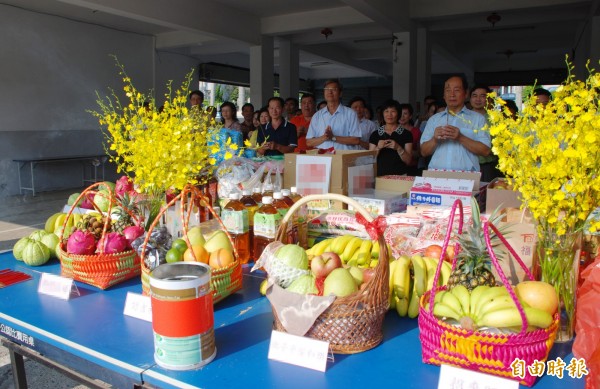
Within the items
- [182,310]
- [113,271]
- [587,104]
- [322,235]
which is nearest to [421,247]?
[322,235]

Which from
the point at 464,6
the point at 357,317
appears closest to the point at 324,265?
the point at 357,317

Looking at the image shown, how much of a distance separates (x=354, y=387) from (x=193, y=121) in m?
1.37

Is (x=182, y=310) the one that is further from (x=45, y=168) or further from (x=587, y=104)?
(x=45, y=168)

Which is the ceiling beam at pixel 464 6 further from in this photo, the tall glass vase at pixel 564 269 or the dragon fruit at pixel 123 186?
the tall glass vase at pixel 564 269

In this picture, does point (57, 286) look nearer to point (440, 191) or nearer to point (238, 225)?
point (238, 225)

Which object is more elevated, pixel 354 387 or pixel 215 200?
pixel 215 200

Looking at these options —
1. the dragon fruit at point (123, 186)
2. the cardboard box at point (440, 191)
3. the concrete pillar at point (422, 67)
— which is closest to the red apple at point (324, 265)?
the cardboard box at point (440, 191)

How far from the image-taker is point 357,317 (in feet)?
3.58

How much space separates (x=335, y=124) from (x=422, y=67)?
552cm

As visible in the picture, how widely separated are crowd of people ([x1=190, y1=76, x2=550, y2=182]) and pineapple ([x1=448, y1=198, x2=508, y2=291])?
4.76ft

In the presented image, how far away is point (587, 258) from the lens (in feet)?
4.68

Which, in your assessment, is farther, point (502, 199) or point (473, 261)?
point (502, 199)

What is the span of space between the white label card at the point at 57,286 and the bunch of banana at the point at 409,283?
101 cm

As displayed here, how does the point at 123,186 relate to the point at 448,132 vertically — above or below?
below
